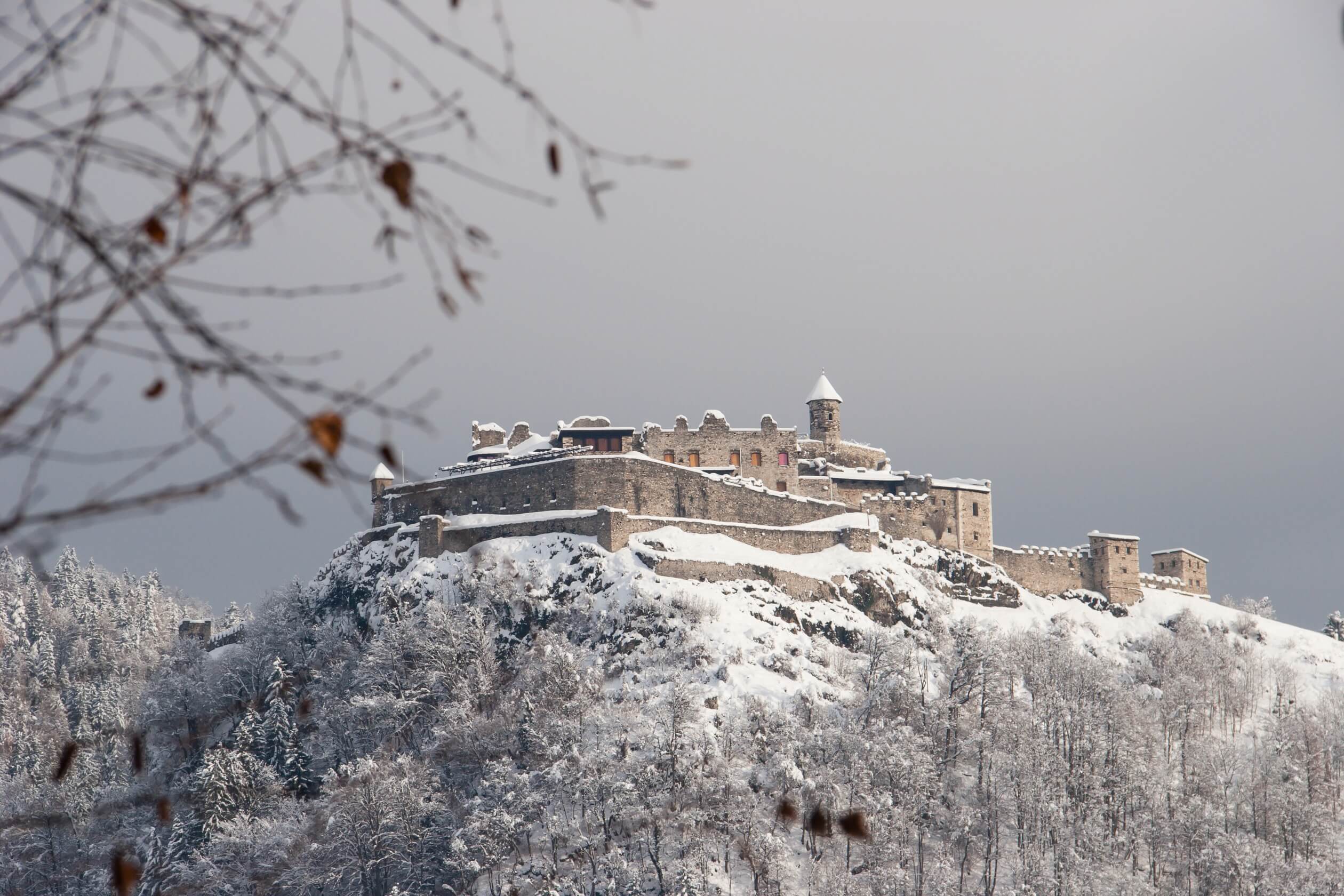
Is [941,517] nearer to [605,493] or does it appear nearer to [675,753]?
[605,493]

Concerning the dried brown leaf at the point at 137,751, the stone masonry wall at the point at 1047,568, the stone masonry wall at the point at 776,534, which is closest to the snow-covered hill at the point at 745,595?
the stone masonry wall at the point at 776,534

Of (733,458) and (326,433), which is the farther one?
(733,458)

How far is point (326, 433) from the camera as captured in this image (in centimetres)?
335

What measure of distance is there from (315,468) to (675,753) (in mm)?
42945

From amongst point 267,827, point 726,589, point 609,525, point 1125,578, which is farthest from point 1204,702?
point 267,827

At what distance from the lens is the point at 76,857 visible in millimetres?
54906

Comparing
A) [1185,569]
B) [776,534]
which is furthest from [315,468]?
[1185,569]

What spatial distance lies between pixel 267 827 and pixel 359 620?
1145cm

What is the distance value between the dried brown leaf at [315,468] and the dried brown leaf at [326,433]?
0.05 meters

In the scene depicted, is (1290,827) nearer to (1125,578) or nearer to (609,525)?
(1125,578)

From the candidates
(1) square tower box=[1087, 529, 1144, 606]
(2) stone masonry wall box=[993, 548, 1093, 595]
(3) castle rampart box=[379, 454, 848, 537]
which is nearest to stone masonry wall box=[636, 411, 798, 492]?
(3) castle rampart box=[379, 454, 848, 537]

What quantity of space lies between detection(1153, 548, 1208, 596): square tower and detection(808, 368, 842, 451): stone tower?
19.8 meters

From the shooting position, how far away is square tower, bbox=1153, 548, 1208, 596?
73.1 metres

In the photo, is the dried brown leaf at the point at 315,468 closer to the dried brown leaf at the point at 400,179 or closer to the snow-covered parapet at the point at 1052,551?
the dried brown leaf at the point at 400,179
